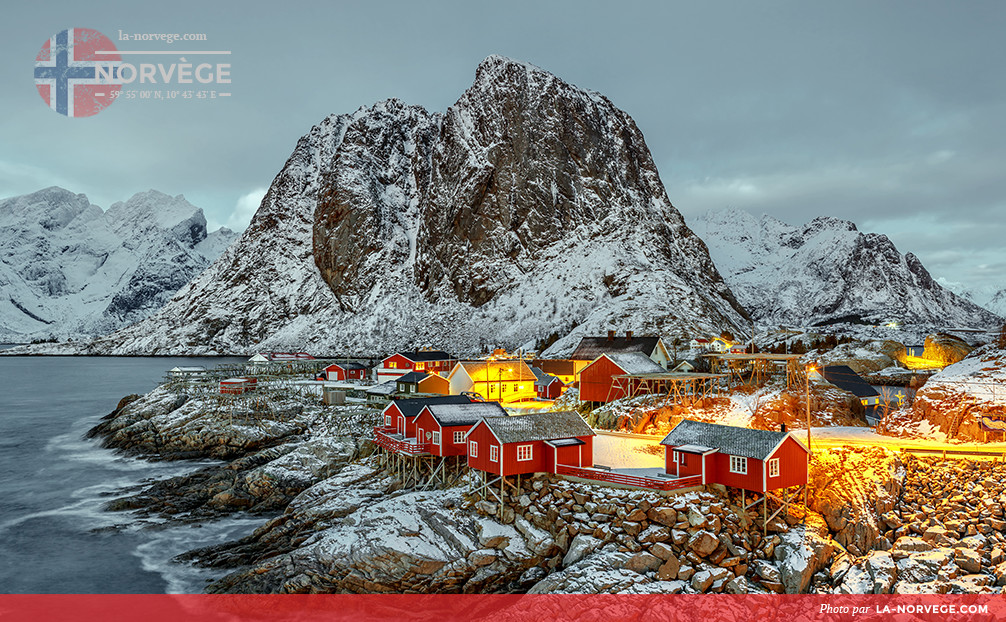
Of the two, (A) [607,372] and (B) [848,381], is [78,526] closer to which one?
(A) [607,372]

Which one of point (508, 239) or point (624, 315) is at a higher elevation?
point (508, 239)

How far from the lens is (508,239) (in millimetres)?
154625

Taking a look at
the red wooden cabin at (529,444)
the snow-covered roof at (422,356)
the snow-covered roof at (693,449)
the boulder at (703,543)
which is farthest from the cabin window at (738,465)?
the snow-covered roof at (422,356)

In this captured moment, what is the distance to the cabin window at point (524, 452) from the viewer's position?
A: 102ft

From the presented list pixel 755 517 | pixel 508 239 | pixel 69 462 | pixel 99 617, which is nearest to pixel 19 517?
pixel 69 462

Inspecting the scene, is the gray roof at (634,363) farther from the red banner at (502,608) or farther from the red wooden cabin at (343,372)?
the red wooden cabin at (343,372)

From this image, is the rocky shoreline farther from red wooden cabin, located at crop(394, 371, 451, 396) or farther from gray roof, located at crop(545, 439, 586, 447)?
red wooden cabin, located at crop(394, 371, 451, 396)

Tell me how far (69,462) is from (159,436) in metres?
6.94

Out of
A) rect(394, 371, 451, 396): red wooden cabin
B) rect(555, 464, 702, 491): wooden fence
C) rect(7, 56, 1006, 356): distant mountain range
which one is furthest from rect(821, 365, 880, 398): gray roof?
rect(7, 56, 1006, 356): distant mountain range

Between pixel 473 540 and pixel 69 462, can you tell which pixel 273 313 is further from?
pixel 473 540

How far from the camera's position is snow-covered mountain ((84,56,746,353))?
137375 mm

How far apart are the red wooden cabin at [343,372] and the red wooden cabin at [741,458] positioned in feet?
202

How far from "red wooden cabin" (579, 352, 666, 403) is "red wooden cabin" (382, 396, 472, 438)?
10047 mm

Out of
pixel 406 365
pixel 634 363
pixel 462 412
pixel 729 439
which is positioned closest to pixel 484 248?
pixel 406 365
